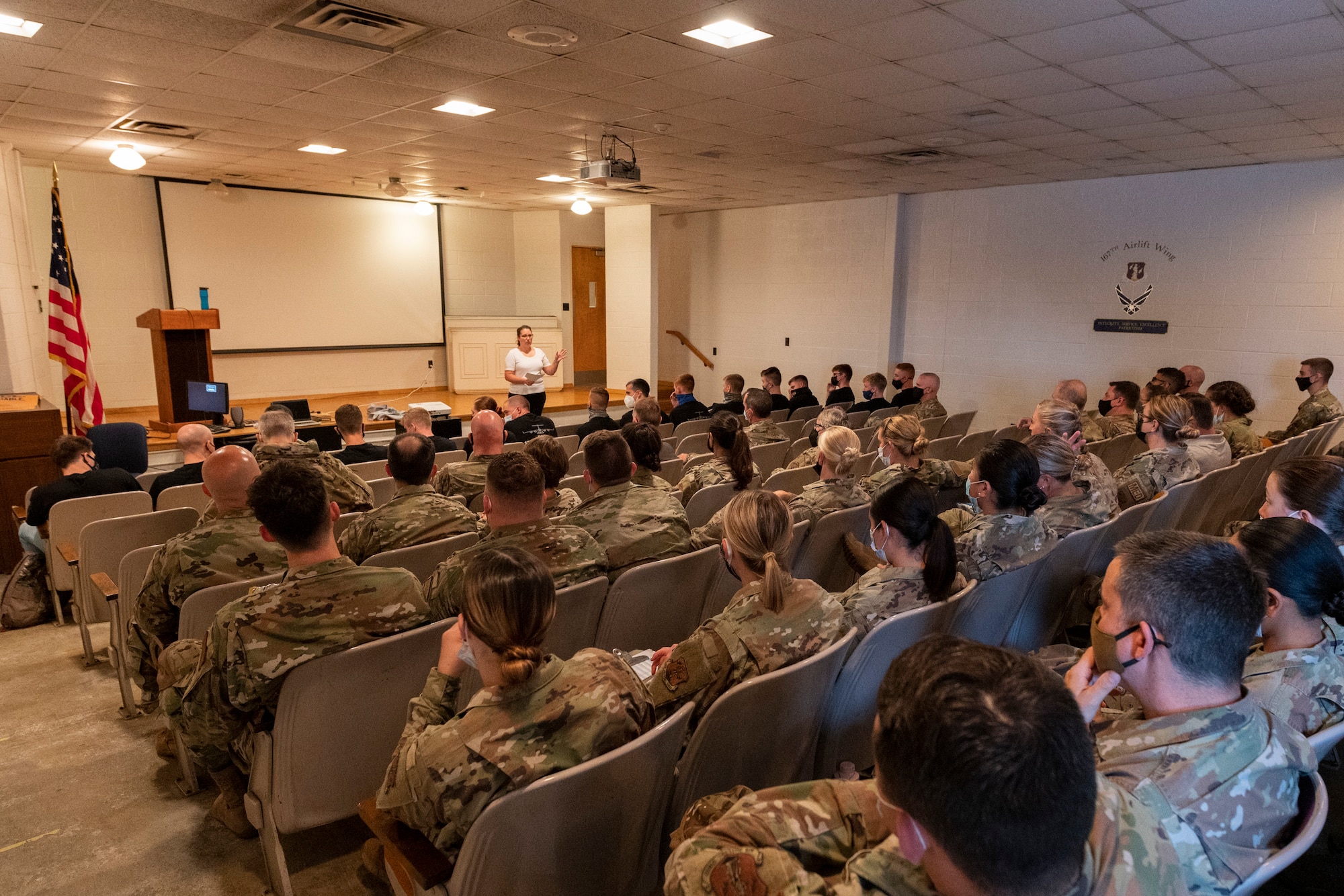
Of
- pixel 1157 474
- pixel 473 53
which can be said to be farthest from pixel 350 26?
pixel 1157 474

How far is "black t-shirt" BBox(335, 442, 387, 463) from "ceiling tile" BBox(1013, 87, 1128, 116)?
4.78 meters

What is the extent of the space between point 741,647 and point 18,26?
4455 mm

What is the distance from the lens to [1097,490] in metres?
3.42

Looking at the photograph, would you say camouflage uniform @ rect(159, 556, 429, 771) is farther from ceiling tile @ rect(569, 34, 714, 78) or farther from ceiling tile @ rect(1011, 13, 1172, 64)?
ceiling tile @ rect(1011, 13, 1172, 64)

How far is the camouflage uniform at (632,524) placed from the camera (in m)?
3.02

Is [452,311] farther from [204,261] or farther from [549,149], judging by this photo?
[549,149]

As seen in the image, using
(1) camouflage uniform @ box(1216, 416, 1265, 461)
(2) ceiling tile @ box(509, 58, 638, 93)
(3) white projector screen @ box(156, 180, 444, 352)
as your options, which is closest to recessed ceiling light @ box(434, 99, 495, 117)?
(2) ceiling tile @ box(509, 58, 638, 93)

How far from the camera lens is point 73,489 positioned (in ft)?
13.6

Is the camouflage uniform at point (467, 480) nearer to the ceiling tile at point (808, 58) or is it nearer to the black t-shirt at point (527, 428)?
the black t-shirt at point (527, 428)

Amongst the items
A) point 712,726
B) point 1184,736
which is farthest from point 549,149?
point 1184,736

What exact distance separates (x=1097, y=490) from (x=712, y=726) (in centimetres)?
247

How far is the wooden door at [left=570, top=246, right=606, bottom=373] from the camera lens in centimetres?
1237

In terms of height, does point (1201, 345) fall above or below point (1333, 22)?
below

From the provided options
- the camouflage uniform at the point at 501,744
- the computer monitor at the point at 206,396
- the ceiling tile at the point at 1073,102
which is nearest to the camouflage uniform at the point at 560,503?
the camouflage uniform at the point at 501,744
